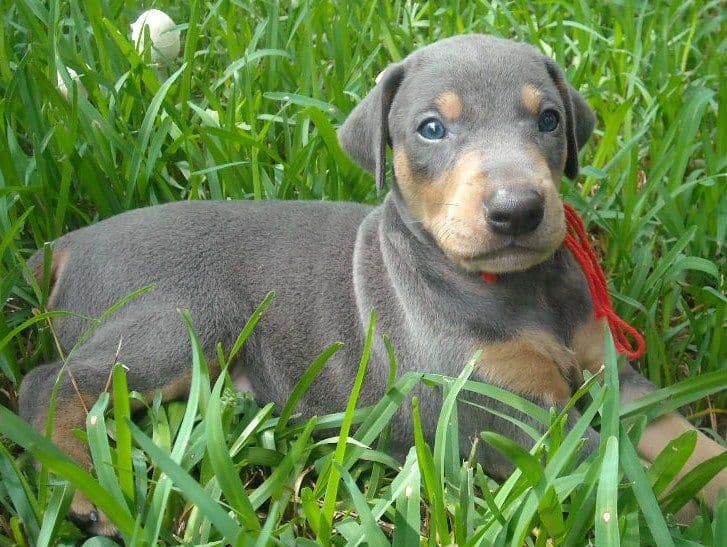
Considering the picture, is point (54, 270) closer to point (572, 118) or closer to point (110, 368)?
point (110, 368)

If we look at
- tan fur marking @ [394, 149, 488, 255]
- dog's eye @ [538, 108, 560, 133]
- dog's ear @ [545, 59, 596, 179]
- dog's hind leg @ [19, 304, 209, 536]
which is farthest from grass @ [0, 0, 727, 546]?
dog's eye @ [538, 108, 560, 133]

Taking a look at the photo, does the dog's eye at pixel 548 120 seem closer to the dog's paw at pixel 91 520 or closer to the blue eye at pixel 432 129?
the blue eye at pixel 432 129

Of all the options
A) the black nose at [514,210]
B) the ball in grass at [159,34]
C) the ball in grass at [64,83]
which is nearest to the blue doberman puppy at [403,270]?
the black nose at [514,210]

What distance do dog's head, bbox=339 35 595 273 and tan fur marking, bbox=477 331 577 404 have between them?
0.29m

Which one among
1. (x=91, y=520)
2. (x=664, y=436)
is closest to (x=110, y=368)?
(x=91, y=520)

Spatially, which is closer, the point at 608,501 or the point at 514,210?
the point at 608,501

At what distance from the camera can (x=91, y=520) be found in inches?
125

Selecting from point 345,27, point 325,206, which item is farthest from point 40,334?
point 345,27

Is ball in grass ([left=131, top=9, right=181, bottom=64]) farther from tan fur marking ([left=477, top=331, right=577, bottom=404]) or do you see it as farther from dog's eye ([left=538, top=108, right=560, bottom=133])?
tan fur marking ([left=477, top=331, right=577, bottom=404])

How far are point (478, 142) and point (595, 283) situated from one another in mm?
823

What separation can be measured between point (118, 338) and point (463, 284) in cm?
138

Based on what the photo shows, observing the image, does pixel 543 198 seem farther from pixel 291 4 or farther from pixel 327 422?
pixel 291 4

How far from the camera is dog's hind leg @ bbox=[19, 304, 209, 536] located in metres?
3.47

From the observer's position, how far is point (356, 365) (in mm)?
3668
